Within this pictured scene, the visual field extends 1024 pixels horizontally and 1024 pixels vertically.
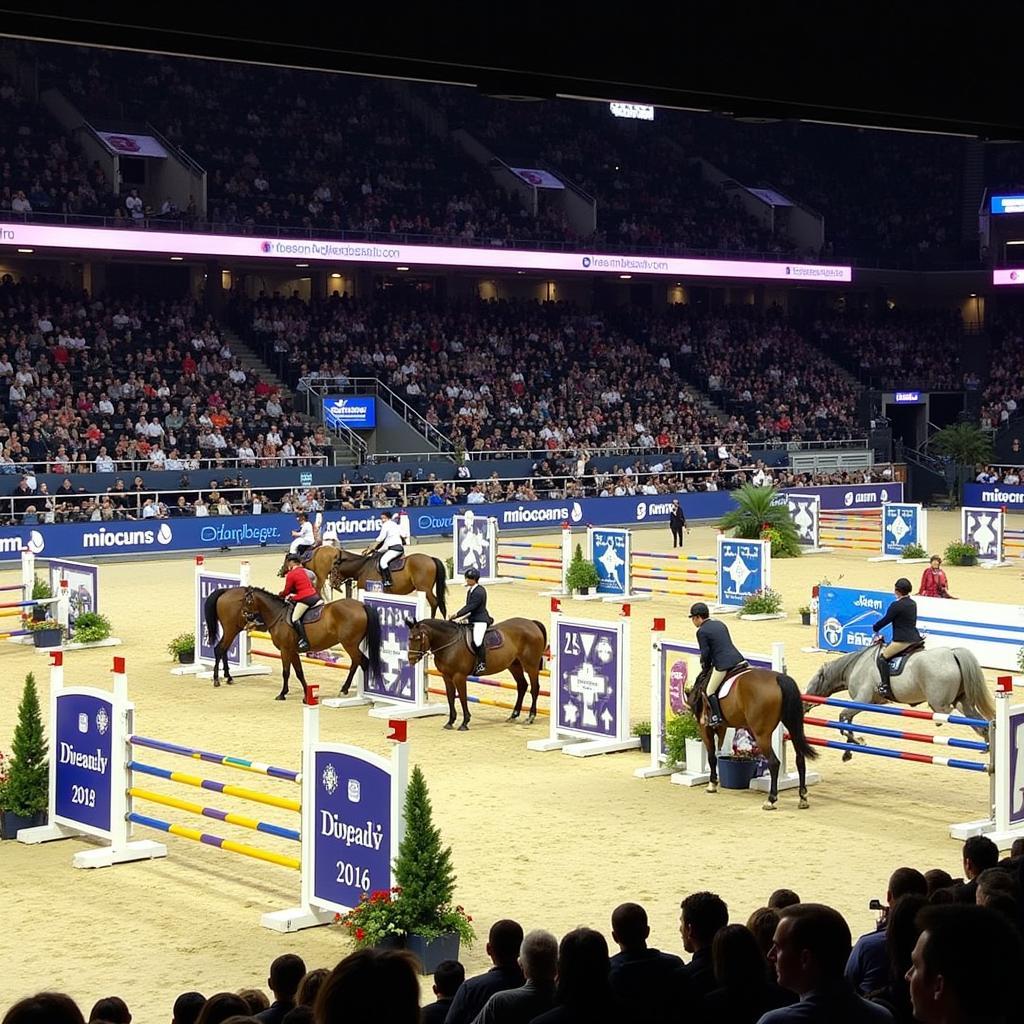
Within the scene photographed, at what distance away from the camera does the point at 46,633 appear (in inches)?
970

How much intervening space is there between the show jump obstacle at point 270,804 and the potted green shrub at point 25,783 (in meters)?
0.09

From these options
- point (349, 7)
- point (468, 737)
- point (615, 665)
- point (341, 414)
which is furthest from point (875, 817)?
point (341, 414)

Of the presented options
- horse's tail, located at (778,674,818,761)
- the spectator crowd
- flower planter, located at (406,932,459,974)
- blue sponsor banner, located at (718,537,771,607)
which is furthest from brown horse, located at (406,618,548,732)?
the spectator crowd

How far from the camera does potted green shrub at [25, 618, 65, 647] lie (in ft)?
80.8

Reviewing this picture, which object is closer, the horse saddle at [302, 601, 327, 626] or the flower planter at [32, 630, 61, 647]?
the horse saddle at [302, 601, 327, 626]

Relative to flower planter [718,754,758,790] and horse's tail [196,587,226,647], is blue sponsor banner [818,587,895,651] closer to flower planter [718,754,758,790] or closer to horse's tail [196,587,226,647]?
flower planter [718,754,758,790]

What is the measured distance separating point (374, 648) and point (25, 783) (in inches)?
248

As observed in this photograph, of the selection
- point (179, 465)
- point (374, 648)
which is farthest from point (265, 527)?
point (374, 648)

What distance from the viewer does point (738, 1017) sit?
5.49 meters

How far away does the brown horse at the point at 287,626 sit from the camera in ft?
64.5

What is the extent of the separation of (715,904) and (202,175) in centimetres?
4634

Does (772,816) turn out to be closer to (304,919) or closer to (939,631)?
(304,919)

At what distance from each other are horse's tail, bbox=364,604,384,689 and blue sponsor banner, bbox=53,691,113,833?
5.93m

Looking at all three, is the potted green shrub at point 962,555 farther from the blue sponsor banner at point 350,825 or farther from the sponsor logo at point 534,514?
the blue sponsor banner at point 350,825
